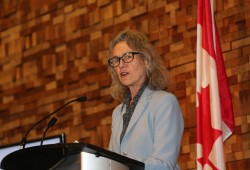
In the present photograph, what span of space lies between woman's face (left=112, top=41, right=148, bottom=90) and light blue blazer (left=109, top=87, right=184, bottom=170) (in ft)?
0.31

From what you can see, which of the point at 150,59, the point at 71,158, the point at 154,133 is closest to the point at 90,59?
the point at 150,59

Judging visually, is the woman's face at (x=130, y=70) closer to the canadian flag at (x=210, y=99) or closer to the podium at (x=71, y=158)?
the canadian flag at (x=210, y=99)

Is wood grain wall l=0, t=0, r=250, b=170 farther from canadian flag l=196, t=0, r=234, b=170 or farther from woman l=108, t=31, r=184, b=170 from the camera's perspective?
woman l=108, t=31, r=184, b=170

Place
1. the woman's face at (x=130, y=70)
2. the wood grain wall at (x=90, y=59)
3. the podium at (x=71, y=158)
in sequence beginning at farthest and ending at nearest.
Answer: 1. the wood grain wall at (x=90, y=59)
2. the woman's face at (x=130, y=70)
3. the podium at (x=71, y=158)

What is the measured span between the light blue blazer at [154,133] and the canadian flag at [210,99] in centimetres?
67

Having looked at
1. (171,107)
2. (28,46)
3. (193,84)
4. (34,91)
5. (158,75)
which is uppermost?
(28,46)

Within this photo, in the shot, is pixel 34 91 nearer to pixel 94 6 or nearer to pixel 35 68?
pixel 35 68

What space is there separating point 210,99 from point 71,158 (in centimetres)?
161

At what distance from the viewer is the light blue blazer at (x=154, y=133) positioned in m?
3.69

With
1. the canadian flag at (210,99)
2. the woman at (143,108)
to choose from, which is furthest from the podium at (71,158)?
the canadian flag at (210,99)

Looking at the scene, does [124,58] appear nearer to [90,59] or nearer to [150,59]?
[150,59]

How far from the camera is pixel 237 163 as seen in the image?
5.16 meters

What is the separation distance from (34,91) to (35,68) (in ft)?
0.73

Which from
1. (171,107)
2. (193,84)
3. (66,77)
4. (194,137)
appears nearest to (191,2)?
(193,84)
